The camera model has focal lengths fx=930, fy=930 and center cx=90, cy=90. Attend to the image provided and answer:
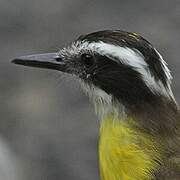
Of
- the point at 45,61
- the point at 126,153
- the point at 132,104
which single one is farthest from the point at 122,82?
the point at 45,61

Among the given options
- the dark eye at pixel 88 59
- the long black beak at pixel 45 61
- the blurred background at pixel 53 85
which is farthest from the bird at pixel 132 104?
the blurred background at pixel 53 85

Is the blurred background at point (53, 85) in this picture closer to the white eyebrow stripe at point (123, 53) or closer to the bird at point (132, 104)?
the bird at point (132, 104)

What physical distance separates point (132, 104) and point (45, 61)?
907mm

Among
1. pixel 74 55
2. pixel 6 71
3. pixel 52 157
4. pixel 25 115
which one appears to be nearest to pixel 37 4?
pixel 6 71

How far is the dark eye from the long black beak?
30 cm

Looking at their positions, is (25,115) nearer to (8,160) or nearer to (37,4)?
(8,160)

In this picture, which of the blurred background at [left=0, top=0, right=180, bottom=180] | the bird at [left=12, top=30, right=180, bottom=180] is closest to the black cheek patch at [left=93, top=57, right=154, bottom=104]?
the bird at [left=12, top=30, right=180, bottom=180]

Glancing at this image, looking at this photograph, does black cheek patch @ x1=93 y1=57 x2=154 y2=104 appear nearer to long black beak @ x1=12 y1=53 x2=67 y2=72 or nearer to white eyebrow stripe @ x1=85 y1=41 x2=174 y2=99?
white eyebrow stripe @ x1=85 y1=41 x2=174 y2=99

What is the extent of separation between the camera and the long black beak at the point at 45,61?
26.0 feet

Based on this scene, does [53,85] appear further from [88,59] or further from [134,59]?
[134,59]

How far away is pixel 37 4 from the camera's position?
15086mm

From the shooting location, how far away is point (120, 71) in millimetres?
7480

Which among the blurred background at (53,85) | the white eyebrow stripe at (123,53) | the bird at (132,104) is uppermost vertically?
the white eyebrow stripe at (123,53)

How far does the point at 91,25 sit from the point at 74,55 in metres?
6.54
